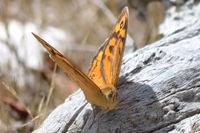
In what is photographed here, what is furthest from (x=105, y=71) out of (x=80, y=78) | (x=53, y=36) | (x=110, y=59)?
(x=53, y=36)

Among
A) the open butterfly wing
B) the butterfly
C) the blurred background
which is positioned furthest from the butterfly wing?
the blurred background

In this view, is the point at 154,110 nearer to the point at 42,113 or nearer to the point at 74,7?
the point at 42,113

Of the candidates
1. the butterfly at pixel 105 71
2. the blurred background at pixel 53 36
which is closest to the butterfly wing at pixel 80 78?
the butterfly at pixel 105 71

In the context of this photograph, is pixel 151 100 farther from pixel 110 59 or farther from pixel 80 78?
pixel 80 78

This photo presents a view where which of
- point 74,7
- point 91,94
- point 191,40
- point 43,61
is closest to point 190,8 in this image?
point 191,40

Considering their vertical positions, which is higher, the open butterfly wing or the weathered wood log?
the open butterfly wing

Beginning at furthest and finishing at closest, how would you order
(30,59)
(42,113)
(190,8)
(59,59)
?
(30,59) < (190,8) < (42,113) < (59,59)

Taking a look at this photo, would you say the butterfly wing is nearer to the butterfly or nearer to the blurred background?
the butterfly
